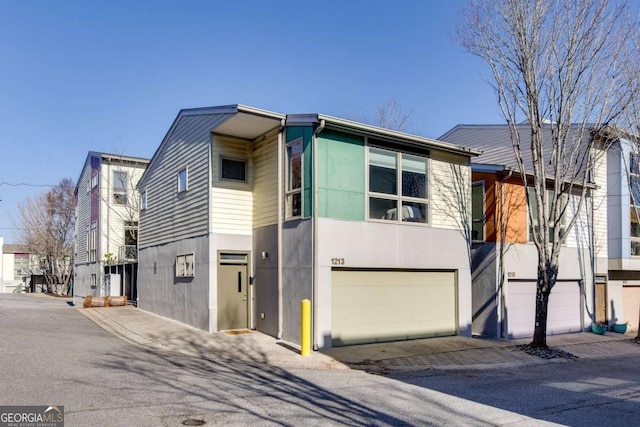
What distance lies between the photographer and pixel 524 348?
13391mm

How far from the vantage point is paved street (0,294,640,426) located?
668 cm

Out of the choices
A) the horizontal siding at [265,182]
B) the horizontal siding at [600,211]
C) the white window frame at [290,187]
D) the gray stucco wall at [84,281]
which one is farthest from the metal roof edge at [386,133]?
the gray stucco wall at [84,281]

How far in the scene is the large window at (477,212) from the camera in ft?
52.9

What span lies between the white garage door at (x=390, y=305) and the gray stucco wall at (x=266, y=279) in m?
1.69

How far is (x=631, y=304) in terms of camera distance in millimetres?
20781

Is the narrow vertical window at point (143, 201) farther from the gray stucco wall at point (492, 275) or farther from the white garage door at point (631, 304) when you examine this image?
the white garage door at point (631, 304)

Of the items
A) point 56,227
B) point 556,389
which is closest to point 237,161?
point 556,389

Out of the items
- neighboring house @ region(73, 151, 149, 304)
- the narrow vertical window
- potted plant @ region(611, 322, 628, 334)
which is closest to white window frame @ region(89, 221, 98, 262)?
neighboring house @ region(73, 151, 149, 304)

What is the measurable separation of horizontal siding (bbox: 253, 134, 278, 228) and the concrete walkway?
3.11 metres

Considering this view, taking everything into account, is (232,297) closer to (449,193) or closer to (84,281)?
(449,193)

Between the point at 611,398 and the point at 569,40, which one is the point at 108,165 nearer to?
the point at 569,40

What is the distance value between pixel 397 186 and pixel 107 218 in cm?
2109

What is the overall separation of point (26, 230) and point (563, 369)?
47749 mm

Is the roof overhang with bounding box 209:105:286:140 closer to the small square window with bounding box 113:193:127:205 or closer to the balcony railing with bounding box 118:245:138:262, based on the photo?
the balcony railing with bounding box 118:245:138:262
